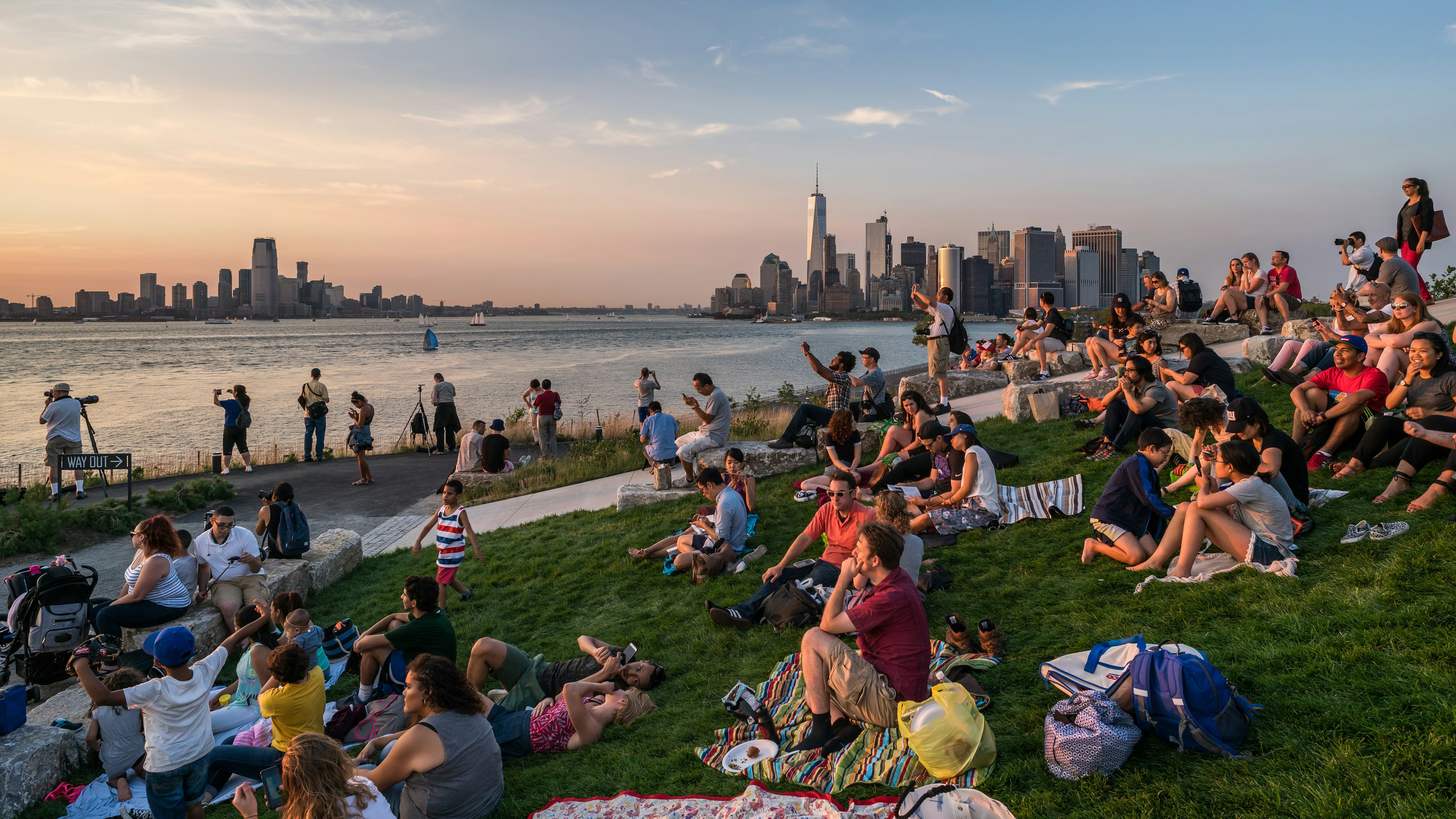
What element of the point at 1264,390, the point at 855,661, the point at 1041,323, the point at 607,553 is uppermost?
the point at 1041,323

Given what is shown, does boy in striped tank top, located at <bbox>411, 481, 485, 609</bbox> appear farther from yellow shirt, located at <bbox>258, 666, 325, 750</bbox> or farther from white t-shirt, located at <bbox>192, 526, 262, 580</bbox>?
yellow shirt, located at <bbox>258, 666, 325, 750</bbox>

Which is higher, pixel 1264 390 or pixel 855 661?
pixel 1264 390

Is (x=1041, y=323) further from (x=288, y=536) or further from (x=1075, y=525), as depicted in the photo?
(x=288, y=536)

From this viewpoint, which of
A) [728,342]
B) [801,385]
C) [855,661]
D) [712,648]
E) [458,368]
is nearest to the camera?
[855,661]

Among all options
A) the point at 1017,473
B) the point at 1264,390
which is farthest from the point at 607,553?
the point at 1264,390

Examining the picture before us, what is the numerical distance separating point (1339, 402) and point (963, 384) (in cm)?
918

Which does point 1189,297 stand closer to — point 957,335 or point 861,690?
point 957,335

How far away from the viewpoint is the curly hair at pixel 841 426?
1052cm

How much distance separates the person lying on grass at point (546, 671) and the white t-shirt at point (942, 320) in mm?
9042

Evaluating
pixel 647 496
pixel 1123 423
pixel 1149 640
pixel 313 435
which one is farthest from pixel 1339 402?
pixel 313 435

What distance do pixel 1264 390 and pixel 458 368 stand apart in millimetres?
59198

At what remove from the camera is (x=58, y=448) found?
14.5 metres

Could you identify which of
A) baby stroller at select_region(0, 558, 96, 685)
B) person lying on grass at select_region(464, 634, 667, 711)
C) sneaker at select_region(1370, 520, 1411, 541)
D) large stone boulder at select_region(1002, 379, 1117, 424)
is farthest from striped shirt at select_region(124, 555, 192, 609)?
large stone boulder at select_region(1002, 379, 1117, 424)

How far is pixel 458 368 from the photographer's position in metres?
62.8
